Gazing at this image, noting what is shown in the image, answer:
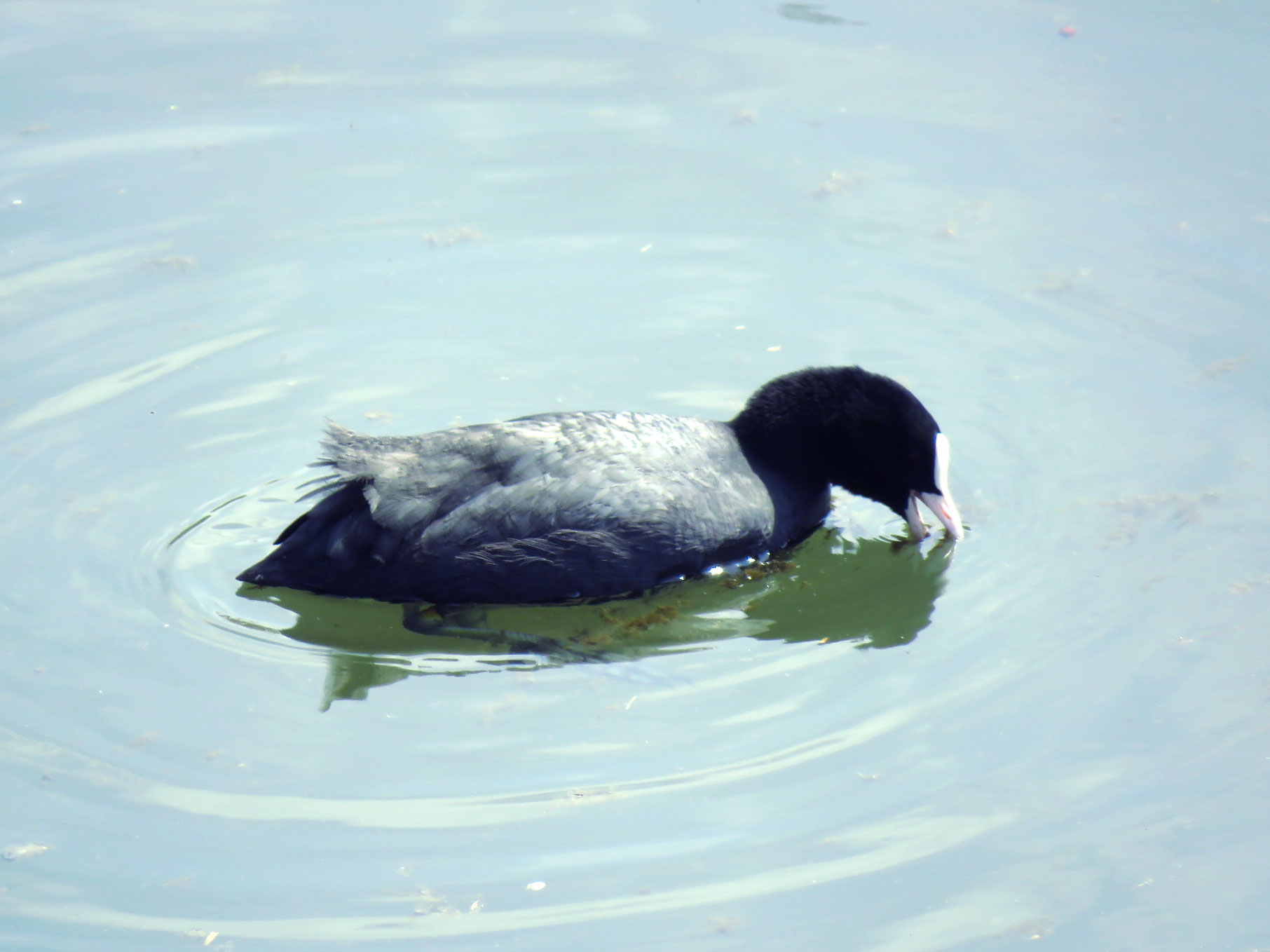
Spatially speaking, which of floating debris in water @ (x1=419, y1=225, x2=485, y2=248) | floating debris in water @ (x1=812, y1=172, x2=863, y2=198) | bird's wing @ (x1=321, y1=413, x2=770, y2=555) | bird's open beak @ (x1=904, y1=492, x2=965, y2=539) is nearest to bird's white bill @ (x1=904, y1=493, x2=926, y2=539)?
bird's open beak @ (x1=904, y1=492, x2=965, y2=539)

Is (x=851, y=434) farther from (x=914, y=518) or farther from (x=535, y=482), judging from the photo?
(x=535, y=482)

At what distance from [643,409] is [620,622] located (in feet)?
4.12

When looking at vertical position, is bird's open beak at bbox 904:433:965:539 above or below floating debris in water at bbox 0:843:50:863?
above

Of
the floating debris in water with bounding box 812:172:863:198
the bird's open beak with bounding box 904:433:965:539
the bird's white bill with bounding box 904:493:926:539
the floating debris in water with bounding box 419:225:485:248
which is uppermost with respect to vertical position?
the floating debris in water with bounding box 812:172:863:198

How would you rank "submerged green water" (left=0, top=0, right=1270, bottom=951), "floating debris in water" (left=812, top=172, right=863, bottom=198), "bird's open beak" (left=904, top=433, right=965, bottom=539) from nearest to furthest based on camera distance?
"submerged green water" (left=0, top=0, right=1270, bottom=951) → "bird's open beak" (left=904, top=433, right=965, bottom=539) → "floating debris in water" (left=812, top=172, right=863, bottom=198)

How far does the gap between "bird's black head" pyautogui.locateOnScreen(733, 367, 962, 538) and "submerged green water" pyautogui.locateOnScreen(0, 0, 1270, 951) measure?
0.25 metres

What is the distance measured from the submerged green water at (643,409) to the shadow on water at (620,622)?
17 millimetres

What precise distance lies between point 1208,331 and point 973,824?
3.10 metres

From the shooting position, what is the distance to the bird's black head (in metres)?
5.23

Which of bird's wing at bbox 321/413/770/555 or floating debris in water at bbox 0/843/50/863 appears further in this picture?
bird's wing at bbox 321/413/770/555

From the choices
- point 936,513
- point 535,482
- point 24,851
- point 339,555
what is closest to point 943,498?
point 936,513

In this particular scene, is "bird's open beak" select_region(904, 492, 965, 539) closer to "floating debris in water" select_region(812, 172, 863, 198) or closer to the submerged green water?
the submerged green water

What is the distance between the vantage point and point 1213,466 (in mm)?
5562

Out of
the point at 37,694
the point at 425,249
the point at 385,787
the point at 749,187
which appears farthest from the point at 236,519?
the point at 749,187
